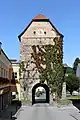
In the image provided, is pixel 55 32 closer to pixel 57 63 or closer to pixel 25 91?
pixel 57 63

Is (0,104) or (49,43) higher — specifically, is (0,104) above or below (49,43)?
below

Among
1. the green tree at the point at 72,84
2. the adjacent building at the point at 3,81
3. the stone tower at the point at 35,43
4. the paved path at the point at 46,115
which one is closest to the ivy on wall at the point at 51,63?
the stone tower at the point at 35,43

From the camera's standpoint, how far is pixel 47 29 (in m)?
58.8

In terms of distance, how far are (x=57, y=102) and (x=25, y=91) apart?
5845 millimetres

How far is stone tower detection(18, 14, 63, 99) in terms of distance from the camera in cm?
5716

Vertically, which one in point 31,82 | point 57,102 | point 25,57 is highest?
point 25,57

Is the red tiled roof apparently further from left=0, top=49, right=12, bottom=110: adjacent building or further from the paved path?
the paved path

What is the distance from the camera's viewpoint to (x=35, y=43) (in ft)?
191

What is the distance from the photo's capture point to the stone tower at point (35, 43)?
5716 centimetres

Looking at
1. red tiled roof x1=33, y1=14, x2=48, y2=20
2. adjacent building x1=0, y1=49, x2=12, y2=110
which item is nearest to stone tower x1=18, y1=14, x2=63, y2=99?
red tiled roof x1=33, y1=14, x2=48, y2=20

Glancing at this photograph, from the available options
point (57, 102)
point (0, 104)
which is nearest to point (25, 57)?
point (57, 102)

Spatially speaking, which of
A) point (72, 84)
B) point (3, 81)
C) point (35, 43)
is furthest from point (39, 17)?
point (72, 84)

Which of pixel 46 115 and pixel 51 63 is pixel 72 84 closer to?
pixel 51 63

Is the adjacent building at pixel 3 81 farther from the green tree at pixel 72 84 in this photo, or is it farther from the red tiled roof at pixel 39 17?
the green tree at pixel 72 84
